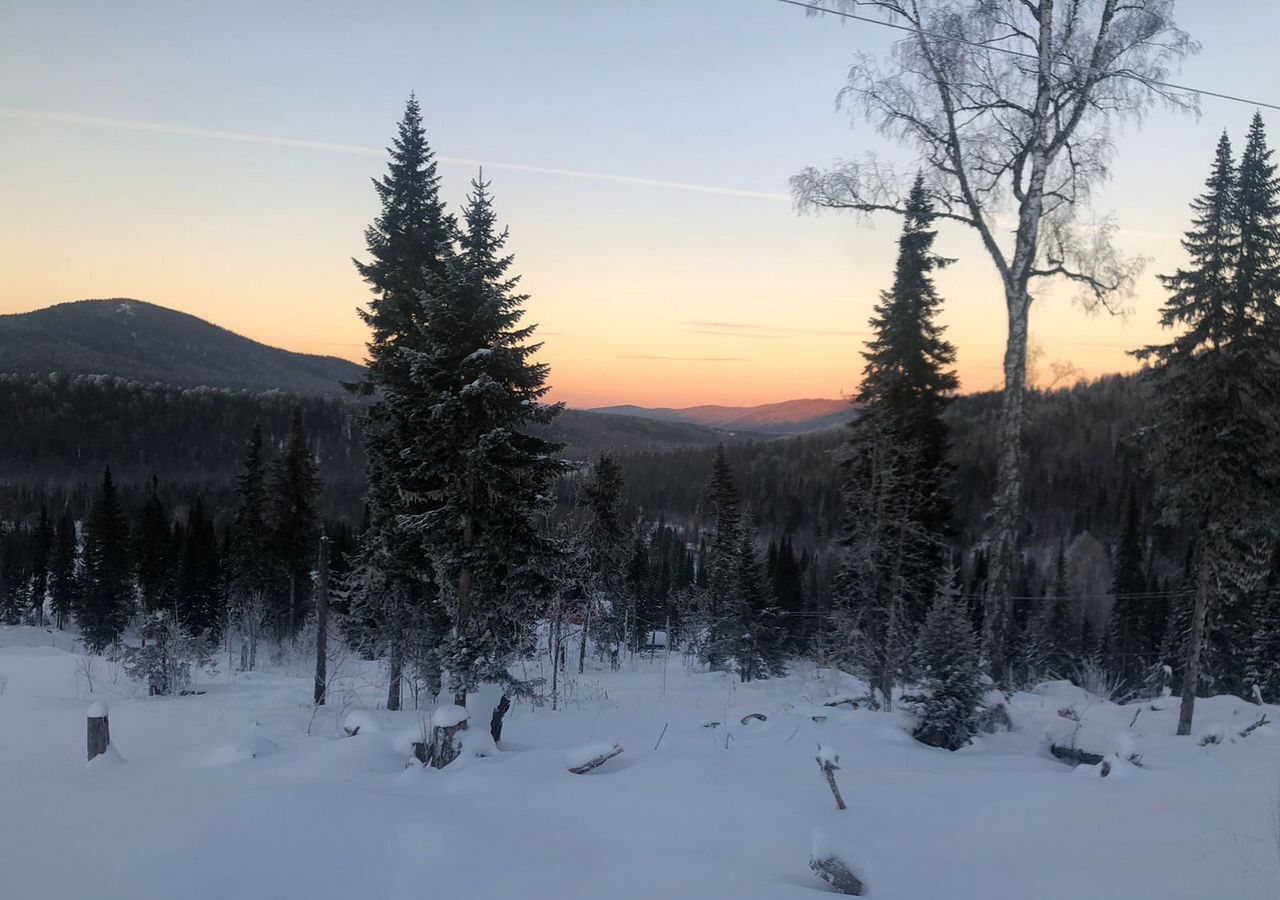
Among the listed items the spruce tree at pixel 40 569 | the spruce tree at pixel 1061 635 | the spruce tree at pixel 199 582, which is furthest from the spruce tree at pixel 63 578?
the spruce tree at pixel 1061 635

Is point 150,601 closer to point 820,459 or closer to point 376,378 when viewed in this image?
point 376,378

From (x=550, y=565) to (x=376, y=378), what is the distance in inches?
247

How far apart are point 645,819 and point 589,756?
168 cm

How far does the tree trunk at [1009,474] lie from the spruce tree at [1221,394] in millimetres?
6720

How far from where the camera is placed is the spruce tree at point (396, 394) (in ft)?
51.9

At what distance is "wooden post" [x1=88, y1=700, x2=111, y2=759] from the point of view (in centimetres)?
796

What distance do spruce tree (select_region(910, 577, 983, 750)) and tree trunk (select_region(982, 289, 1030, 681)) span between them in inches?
67.7

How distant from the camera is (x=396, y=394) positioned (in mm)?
14789

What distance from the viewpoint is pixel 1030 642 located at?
42.1 m

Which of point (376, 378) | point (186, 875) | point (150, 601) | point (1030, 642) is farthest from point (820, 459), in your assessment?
point (186, 875)

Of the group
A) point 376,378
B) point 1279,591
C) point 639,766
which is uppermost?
point 376,378

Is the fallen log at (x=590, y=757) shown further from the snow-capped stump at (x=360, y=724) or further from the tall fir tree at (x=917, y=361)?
the tall fir tree at (x=917, y=361)

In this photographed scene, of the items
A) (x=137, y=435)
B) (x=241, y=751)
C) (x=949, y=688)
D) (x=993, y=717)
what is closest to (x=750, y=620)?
(x=993, y=717)

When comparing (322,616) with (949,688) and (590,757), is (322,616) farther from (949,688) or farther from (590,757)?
(949,688)
